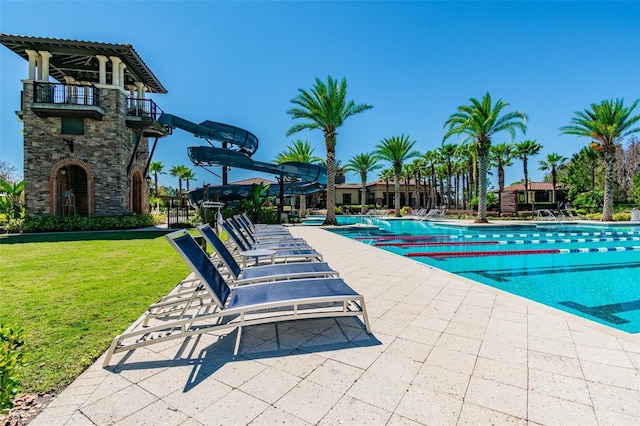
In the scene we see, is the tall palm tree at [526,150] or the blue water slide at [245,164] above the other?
the tall palm tree at [526,150]

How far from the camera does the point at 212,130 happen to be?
60.4 feet

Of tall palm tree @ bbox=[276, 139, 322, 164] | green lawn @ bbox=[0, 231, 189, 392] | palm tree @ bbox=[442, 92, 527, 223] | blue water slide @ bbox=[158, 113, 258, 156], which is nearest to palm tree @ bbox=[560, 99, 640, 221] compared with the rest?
palm tree @ bbox=[442, 92, 527, 223]

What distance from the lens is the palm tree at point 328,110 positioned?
20.6m

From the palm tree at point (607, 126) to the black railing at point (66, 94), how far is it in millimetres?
30516

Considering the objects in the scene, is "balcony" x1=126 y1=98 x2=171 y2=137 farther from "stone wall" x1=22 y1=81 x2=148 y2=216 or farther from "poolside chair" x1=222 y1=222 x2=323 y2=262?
"poolside chair" x1=222 y1=222 x2=323 y2=262

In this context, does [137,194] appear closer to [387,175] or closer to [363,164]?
[363,164]

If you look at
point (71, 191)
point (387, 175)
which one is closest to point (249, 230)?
point (71, 191)

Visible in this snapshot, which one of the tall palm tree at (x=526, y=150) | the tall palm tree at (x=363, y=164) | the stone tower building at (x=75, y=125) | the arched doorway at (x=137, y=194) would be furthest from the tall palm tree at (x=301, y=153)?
the tall palm tree at (x=526, y=150)

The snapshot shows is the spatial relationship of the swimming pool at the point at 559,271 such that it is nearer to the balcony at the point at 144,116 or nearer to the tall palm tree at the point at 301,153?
the balcony at the point at 144,116

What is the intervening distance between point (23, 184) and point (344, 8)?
18.9 meters

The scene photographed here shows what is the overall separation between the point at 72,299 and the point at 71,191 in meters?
17.3

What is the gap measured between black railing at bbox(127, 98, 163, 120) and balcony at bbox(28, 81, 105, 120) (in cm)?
191

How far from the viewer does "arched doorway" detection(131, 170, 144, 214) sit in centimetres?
1992

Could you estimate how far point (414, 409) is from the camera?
2.04 m
